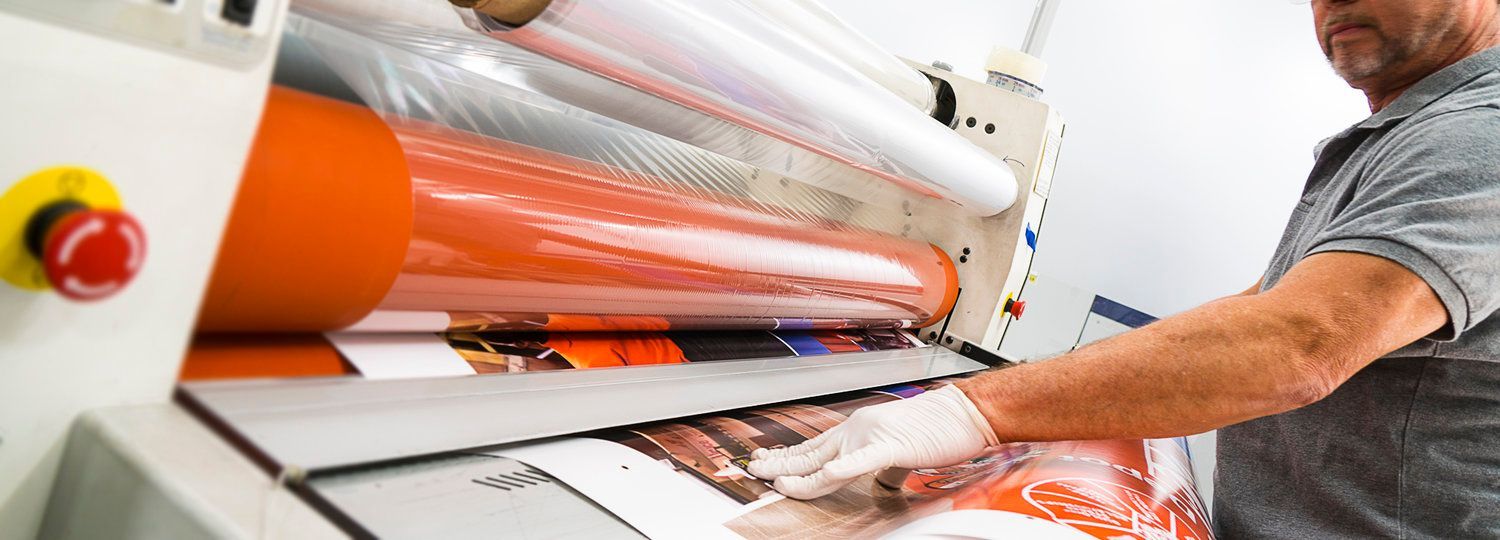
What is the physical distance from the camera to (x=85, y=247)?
348mm

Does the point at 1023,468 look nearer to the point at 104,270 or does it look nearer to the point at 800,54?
the point at 800,54

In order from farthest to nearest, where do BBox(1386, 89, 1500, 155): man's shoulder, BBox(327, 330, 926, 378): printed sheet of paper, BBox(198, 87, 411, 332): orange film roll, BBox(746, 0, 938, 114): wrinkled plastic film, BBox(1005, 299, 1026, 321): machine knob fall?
1. BBox(1005, 299, 1026, 321): machine knob
2. BBox(746, 0, 938, 114): wrinkled plastic film
3. BBox(1386, 89, 1500, 155): man's shoulder
4. BBox(327, 330, 926, 378): printed sheet of paper
5. BBox(198, 87, 411, 332): orange film roll

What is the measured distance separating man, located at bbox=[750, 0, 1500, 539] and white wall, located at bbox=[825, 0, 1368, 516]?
2.56 meters

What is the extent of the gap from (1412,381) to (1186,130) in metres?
2.94

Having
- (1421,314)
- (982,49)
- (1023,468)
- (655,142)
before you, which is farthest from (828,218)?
(982,49)

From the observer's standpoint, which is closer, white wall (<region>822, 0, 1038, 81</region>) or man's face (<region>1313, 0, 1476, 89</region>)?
man's face (<region>1313, 0, 1476, 89</region>)

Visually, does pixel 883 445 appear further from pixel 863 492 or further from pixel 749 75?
pixel 749 75

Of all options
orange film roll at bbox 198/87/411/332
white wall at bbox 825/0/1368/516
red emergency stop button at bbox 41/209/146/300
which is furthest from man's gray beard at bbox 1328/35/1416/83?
white wall at bbox 825/0/1368/516

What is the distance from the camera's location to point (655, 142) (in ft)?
4.07

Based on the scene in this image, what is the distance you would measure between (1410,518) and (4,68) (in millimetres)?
1442

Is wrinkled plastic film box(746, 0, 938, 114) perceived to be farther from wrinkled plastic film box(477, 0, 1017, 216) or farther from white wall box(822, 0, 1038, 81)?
white wall box(822, 0, 1038, 81)

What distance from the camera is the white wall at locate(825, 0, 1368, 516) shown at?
141 inches

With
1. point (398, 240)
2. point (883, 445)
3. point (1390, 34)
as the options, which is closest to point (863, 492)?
point (883, 445)

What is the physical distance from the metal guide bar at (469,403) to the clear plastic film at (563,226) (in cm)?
8
